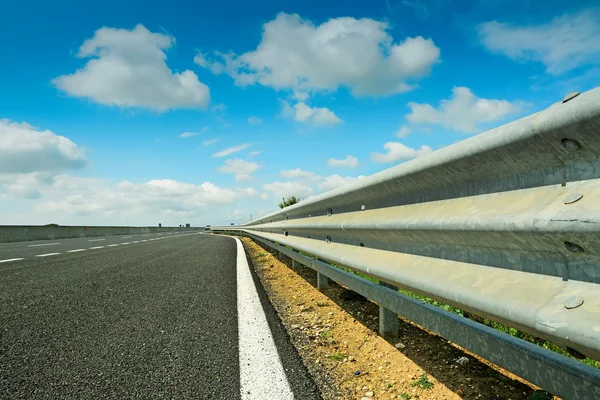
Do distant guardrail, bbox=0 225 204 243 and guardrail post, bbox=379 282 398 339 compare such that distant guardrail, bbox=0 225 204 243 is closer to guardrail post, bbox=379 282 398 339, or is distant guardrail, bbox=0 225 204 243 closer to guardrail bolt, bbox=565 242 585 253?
guardrail post, bbox=379 282 398 339

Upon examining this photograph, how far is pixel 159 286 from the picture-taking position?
205 inches

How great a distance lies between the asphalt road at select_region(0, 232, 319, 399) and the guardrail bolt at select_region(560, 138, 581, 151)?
1.64 m

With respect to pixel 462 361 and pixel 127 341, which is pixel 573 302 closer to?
pixel 462 361

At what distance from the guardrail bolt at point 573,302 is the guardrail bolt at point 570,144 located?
478 millimetres

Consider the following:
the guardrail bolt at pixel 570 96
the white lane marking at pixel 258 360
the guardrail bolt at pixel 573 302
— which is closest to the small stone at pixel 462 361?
the white lane marking at pixel 258 360

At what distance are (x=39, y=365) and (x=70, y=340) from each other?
489 mm

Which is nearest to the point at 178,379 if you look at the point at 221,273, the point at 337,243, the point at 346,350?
the point at 346,350

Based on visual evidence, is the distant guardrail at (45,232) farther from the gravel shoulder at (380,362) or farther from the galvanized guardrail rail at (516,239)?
the galvanized guardrail rail at (516,239)

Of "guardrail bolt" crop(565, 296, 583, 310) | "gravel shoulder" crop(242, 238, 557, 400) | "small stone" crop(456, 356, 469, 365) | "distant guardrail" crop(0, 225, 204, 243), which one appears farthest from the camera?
"distant guardrail" crop(0, 225, 204, 243)

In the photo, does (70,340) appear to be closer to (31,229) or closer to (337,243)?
(337,243)

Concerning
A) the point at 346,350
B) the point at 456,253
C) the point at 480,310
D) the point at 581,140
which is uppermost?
the point at 581,140

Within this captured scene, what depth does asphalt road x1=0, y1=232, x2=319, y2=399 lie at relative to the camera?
6.98 feet

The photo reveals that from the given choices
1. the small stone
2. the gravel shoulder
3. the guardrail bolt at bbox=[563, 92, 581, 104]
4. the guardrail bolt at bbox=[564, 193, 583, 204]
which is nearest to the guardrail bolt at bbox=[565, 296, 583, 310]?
the guardrail bolt at bbox=[564, 193, 583, 204]

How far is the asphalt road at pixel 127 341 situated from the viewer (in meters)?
2.13
